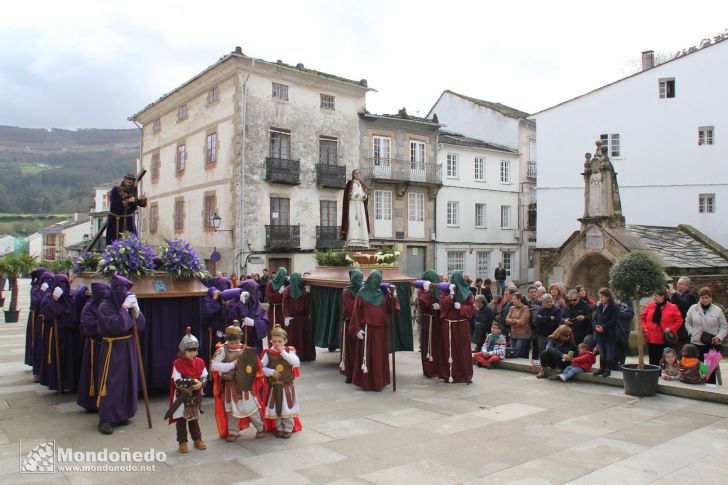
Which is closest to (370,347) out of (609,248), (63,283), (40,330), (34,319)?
(63,283)

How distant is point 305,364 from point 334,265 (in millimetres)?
2116

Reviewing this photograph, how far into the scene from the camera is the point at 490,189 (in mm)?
33938

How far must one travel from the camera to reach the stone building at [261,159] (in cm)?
2562

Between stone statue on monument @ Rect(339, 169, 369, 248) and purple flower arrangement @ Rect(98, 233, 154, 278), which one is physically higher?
stone statue on monument @ Rect(339, 169, 369, 248)

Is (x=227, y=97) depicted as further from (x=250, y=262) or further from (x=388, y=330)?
(x=388, y=330)

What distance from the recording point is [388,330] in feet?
32.5

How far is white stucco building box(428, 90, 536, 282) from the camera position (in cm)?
3259

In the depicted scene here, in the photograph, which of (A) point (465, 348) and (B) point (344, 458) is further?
(A) point (465, 348)

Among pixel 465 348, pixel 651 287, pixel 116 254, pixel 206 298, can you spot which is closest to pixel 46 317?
pixel 116 254

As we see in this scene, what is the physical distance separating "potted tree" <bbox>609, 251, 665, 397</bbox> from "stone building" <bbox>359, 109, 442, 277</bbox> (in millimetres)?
20769

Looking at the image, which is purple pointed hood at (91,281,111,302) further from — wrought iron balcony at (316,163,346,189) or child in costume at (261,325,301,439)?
wrought iron balcony at (316,163,346,189)

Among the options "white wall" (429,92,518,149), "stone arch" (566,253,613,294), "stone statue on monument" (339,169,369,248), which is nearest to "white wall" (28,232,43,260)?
"white wall" (429,92,518,149)

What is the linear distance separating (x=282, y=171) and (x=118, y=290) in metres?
20.0

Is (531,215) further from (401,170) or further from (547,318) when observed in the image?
(547,318)
